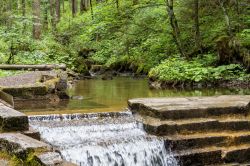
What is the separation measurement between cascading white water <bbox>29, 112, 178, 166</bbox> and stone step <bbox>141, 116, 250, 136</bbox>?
0.74 feet

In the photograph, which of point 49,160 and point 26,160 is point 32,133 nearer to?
point 26,160

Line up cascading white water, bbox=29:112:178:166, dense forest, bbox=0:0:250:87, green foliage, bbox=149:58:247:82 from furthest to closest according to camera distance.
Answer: dense forest, bbox=0:0:250:87 → green foliage, bbox=149:58:247:82 → cascading white water, bbox=29:112:178:166

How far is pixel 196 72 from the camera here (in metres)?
17.4

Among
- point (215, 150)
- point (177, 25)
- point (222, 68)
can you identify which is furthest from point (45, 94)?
point (177, 25)

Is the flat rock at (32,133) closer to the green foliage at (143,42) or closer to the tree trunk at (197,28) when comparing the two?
the green foliage at (143,42)

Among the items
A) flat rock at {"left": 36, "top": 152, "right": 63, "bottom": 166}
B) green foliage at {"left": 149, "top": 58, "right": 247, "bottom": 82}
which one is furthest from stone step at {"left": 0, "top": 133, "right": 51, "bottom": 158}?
green foliage at {"left": 149, "top": 58, "right": 247, "bottom": 82}

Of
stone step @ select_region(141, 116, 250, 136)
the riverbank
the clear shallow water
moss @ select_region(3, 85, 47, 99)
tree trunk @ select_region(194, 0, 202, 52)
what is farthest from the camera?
tree trunk @ select_region(194, 0, 202, 52)

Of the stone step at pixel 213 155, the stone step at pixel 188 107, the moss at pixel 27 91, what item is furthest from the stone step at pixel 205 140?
the moss at pixel 27 91

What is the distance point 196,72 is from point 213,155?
9.14m

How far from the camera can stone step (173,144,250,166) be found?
8397mm

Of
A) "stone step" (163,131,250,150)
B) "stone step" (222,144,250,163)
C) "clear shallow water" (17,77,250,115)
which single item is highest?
"clear shallow water" (17,77,250,115)

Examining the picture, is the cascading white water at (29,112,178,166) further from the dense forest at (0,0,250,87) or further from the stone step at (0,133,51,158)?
the dense forest at (0,0,250,87)

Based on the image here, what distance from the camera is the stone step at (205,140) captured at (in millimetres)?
8523

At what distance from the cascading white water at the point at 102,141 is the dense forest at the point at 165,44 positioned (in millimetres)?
8467
